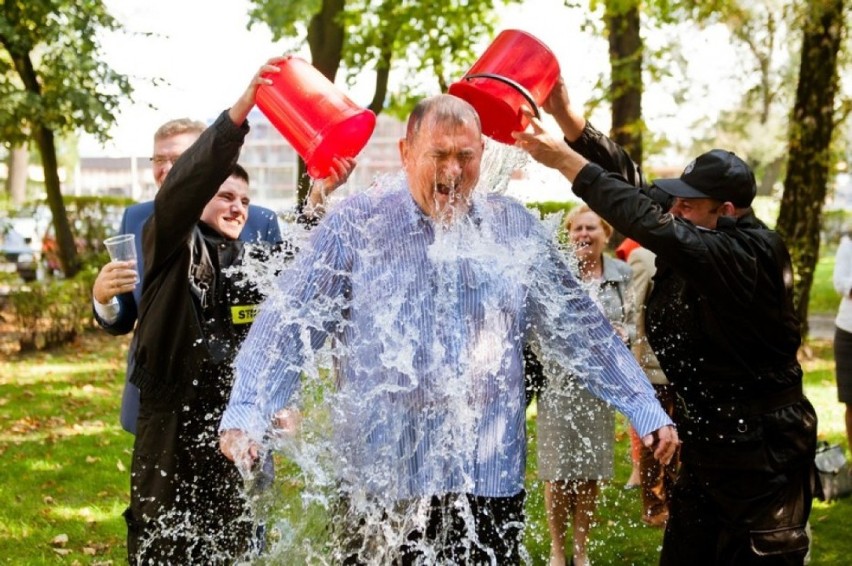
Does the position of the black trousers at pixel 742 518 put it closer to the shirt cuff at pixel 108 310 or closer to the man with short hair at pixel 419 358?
the man with short hair at pixel 419 358

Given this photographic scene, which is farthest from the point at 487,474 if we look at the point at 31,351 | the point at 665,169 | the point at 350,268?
the point at 665,169

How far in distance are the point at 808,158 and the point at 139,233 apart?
34.4ft

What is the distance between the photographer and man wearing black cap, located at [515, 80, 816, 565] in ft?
10.6

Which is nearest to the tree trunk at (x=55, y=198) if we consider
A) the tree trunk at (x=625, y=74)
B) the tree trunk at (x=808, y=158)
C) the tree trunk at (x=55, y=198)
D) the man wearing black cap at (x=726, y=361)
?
the tree trunk at (x=55, y=198)

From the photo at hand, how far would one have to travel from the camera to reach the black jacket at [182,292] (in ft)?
10.3

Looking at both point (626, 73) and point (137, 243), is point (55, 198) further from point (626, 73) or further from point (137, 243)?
point (137, 243)

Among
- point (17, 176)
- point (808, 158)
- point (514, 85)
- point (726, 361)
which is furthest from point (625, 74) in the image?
point (17, 176)

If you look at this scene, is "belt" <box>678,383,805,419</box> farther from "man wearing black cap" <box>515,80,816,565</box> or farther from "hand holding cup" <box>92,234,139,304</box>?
"hand holding cup" <box>92,234,139,304</box>

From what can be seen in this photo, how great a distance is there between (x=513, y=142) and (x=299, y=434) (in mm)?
1333

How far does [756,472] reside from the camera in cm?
344

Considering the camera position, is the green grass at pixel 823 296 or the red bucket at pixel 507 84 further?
the green grass at pixel 823 296

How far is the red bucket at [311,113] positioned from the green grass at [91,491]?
48.5 inches

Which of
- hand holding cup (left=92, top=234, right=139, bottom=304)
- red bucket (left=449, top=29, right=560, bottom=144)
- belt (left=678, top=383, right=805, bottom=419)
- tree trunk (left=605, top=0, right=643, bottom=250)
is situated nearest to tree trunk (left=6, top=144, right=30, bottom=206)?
tree trunk (left=605, top=0, right=643, bottom=250)

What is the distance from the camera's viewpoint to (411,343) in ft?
9.48
